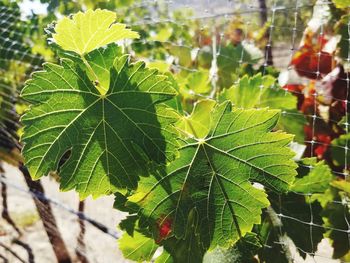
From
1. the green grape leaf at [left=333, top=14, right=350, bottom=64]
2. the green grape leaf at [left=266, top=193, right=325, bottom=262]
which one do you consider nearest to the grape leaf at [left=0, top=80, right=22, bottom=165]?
the green grape leaf at [left=333, top=14, right=350, bottom=64]

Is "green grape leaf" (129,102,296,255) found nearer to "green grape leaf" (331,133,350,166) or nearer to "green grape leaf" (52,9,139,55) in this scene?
"green grape leaf" (52,9,139,55)

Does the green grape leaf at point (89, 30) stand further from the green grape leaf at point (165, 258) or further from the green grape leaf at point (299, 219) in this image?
the green grape leaf at point (299, 219)

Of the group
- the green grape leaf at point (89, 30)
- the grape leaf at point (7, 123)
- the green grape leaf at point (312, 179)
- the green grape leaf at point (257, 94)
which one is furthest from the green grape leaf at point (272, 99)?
the grape leaf at point (7, 123)

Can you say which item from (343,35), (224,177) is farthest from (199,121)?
(343,35)

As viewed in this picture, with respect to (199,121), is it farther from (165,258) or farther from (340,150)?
(340,150)

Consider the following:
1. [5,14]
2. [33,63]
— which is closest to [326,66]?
[33,63]
